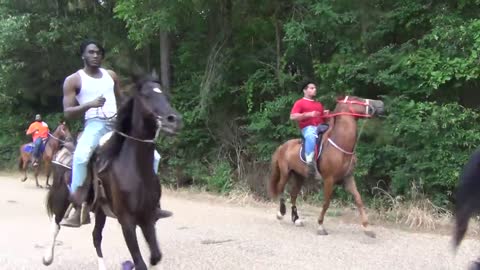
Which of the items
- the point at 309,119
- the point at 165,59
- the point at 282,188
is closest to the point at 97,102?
the point at 309,119

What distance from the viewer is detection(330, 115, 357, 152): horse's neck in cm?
1002

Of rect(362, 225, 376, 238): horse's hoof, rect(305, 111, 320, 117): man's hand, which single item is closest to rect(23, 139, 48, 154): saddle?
rect(305, 111, 320, 117): man's hand

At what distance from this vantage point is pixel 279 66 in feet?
48.7

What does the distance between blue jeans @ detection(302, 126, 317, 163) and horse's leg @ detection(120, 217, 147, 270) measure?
5.34 metres

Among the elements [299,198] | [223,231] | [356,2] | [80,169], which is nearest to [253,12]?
[356,2]

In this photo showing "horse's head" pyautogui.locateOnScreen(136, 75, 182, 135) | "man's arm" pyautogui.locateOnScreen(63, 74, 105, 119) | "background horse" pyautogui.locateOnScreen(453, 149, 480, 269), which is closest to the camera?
"background horse" pyautogui.locateOnScreen(453, 149, 480, 269)

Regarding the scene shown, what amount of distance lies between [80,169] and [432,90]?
7516 millimetres

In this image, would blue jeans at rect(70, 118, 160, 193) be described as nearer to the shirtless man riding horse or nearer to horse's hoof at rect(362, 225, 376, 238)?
the shirtless man riding horse

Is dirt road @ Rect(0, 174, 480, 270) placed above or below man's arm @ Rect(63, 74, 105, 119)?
below

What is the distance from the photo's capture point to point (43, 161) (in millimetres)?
19359

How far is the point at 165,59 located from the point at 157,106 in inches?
492

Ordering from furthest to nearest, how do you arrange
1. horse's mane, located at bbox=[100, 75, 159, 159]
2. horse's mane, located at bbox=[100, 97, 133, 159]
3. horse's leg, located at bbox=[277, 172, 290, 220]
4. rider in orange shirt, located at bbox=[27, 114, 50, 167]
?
rider in orange shirt, located at bbox=[27, 114, 50, 167] → horse's leg, located at bbox=[277, 172, 290, 220] → horse's mane, located at bbox=[100, 97, 133, 159] → horse's mane, located at bbox=[100, 75, 159, 159]

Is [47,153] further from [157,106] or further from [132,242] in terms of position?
[157,106]

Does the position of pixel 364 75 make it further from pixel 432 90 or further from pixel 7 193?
pixel 7 193
